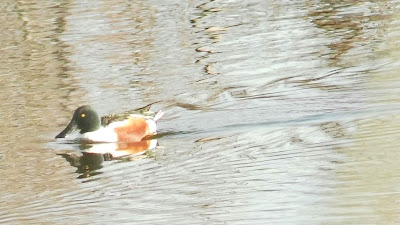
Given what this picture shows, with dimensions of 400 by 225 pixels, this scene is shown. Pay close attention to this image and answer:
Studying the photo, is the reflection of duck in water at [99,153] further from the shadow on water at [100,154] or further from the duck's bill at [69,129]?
the duck's bill at [69,129]

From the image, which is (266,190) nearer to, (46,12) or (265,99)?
(265,99)

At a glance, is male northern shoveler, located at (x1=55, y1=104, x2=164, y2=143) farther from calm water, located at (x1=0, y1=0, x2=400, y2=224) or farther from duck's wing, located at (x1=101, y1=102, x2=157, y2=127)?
calm water, located at (x1=0, y1=0, x2=400, y2=224)

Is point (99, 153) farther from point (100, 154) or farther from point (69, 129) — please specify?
point (69, 129)

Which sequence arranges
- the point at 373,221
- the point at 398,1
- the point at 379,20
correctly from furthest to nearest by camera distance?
the point at 398,1 < the point at 379,20 < the point at 373,221

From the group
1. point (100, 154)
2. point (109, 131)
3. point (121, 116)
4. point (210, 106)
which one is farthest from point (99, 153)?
point (210, 106)

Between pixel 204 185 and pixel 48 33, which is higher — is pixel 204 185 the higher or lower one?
the higher one

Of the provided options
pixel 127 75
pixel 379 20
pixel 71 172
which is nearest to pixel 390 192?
pixel 71 172

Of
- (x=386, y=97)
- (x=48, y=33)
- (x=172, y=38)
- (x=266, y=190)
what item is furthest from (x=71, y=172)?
(x=48, y=33)

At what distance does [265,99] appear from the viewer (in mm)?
9781

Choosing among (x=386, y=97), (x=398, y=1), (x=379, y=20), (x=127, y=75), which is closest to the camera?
(x=386, y=97)

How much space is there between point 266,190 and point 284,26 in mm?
6414

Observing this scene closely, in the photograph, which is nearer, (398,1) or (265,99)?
(265,99)

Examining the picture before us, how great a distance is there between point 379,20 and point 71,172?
19.2 ft

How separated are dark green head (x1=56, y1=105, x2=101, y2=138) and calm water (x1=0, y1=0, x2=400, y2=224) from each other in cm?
22
